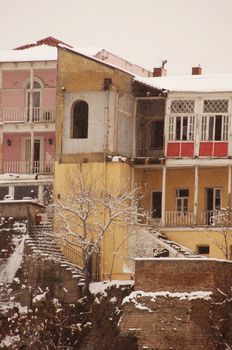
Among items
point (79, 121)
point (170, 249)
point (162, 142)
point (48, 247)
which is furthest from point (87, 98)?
point (170, 249)

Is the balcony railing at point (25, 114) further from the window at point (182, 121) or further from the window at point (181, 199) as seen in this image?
the window at point (181, 199)

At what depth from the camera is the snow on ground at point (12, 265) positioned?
83000mm

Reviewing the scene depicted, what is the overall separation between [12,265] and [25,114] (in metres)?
13.0

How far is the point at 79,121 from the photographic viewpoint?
8862cm

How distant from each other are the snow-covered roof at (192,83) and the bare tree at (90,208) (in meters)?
5.93

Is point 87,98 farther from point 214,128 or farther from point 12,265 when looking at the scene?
point 12,265

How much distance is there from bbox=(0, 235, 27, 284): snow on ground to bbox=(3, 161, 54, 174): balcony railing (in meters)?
9.83

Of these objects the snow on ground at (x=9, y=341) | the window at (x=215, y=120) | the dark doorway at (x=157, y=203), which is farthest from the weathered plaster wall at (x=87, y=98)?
the snow on ground at (x=9, y=341)

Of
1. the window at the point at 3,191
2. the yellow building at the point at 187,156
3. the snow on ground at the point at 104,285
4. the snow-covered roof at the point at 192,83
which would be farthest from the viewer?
the window at the point at 3,191

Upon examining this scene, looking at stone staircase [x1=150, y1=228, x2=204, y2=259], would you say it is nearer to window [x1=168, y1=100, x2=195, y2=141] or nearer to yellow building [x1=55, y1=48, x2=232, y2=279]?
yellow building [x1=55, y1=48, x2=232, y2=279]

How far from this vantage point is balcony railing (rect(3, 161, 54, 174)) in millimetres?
93637

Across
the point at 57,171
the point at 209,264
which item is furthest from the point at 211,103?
the point at 209,264

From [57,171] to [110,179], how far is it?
9.32ft

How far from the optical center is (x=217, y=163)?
3467 inches
